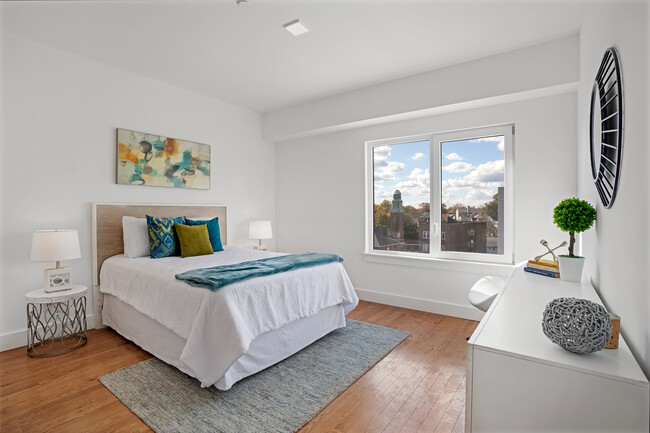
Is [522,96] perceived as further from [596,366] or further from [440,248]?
[596,366]

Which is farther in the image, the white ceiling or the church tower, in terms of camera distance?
the church tower

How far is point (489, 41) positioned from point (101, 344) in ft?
14.3

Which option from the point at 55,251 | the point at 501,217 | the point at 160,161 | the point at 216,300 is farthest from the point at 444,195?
the point at 55,251

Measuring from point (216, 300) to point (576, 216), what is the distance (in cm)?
230

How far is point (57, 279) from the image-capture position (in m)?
2.73

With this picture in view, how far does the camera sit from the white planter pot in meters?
1.99

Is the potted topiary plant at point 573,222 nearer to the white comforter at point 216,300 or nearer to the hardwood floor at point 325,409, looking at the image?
the hardwood floor at point 325,409

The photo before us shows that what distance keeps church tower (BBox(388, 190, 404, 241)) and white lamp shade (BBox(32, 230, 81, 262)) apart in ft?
11.0

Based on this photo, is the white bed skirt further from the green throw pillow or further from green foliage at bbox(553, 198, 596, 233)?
green foliage at bbox(553, 198, 596, 233)

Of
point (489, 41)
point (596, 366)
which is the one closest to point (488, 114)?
point (489, 41)

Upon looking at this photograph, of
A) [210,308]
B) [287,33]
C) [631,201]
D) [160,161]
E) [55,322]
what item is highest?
[287,33]

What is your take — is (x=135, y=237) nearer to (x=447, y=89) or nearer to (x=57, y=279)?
(x=57, y=279)

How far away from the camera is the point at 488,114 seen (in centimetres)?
334

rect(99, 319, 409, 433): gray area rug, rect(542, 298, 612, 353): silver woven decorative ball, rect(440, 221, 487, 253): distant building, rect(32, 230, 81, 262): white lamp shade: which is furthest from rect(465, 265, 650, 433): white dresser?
rect(32, 230, 81, 262): white lamp shade
